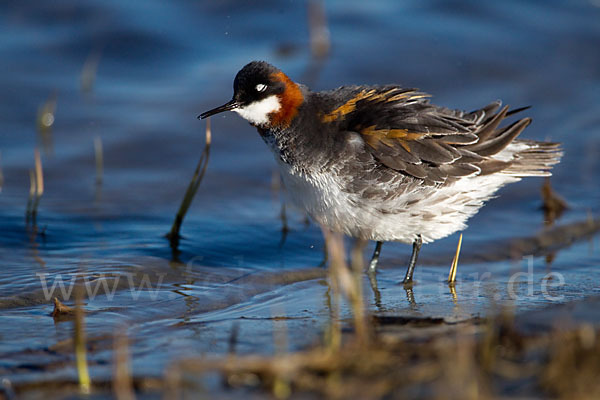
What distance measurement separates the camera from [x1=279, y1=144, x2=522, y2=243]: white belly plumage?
247 inches

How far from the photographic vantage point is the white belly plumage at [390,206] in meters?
6.26

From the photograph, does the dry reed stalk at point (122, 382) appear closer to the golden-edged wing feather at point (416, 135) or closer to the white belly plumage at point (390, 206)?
the white belly plumage at point (390, 206)

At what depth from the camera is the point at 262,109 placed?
252 inches

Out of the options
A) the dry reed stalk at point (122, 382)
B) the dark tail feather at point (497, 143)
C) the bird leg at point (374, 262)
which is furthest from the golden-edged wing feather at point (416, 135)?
the dry reed stalk at point (122, 382)

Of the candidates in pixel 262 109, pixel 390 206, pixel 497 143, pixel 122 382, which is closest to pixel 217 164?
pixel 262 109

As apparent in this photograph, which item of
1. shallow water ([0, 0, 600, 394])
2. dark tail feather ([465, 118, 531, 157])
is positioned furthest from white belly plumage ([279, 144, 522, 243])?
shallow water ([0, 0, 600, 394])

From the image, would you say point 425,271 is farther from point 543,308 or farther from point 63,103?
point 63,103

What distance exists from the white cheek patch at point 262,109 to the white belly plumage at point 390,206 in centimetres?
40

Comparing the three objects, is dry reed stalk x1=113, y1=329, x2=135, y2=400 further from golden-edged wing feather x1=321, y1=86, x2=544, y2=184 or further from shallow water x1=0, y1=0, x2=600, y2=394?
golden-edged wing feather x1=321, y1=86, x2=544, y2=184

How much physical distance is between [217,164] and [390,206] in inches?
133

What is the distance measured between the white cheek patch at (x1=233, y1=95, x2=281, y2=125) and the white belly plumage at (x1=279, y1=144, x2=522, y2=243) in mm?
401

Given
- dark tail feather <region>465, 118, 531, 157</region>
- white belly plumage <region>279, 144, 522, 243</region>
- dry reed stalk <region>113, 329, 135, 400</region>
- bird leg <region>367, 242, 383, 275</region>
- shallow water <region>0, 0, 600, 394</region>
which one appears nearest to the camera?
dry reed stalk <region>113, 329, 135, 400</region>

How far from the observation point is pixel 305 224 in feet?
26.1

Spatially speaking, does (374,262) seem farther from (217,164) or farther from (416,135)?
(217,164)
